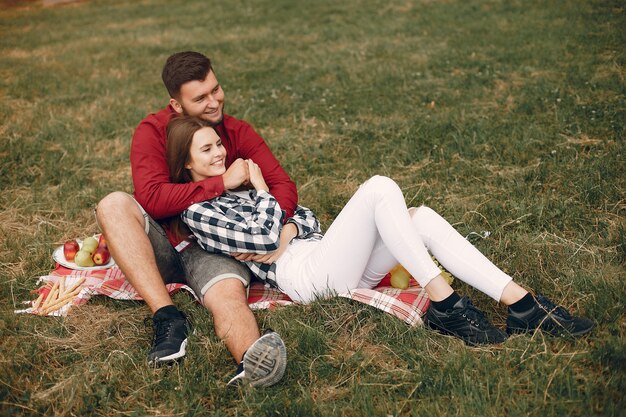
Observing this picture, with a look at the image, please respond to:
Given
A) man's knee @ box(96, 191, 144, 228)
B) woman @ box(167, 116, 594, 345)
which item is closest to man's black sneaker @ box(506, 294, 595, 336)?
woman @ box(167, 116, 594, 345)

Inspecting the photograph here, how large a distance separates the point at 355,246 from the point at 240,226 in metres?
0.75

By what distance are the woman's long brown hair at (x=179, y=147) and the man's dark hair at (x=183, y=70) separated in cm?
33

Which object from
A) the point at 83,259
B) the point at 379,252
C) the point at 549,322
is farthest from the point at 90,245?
the point at 549,322

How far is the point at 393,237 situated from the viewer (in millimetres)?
3236

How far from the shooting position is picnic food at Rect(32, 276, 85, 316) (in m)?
3.87

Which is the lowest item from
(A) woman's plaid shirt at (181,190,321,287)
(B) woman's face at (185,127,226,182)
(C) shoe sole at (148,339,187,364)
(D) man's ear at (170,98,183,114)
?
(C) shoe sole at (148,339,187,364)

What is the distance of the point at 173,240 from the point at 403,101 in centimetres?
453

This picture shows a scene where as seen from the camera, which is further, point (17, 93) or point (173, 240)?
point (17, 93)

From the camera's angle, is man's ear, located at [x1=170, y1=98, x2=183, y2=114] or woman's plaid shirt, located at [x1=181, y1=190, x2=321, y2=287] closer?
woman's plaid shirt, located at [x1=181, y1=190, x2=321, y2=287]

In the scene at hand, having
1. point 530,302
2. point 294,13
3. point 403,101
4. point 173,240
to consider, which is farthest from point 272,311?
point 294,13

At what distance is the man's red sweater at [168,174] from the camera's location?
3.74 metres

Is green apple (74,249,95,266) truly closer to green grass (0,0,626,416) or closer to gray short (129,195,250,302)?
green grass (0,0,626,416)

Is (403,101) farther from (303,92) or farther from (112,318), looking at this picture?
(112,318)

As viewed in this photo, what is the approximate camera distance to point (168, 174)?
3.99 metres
